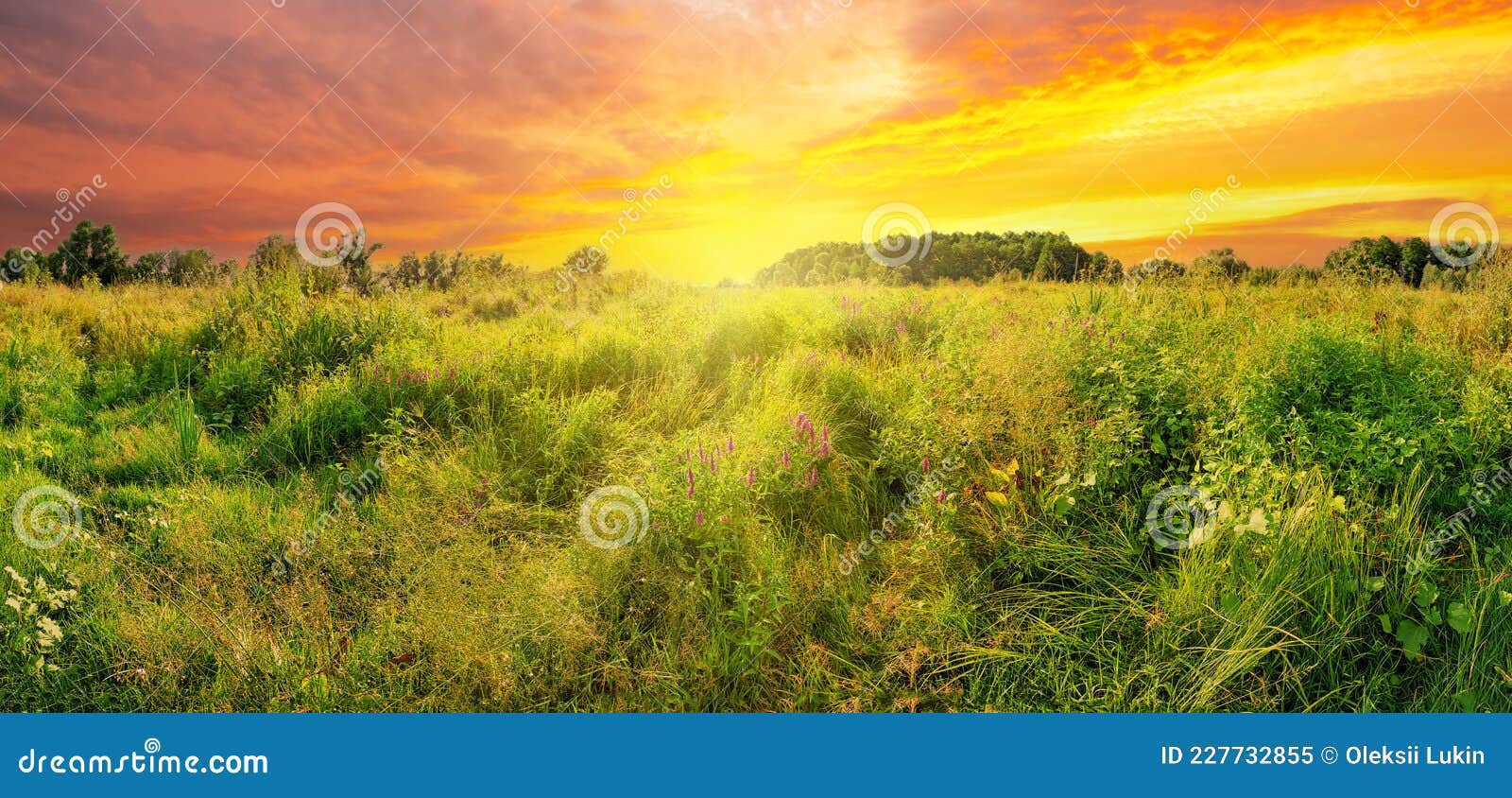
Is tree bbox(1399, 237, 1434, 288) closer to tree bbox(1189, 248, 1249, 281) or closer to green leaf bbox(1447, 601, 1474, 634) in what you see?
tree bbox(1189, 248, 1249, 281)

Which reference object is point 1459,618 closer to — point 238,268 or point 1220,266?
point 1220,266

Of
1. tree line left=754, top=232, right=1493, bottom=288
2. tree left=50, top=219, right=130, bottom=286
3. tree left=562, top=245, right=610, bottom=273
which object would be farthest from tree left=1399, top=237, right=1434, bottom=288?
tree left=50, top=219, right=130, bottom=286

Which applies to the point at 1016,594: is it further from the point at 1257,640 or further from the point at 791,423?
the point at 791,423

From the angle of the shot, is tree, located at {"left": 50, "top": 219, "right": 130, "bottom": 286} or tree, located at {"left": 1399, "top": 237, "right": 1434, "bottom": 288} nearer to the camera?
tree, located at {"left": 1399, "top": 237, "right": 1434, "bottom": 288}

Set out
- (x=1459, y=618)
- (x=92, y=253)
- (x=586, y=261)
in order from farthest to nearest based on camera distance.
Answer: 1. (x=92, y=253)
2. (x=586, y=261)
3. (x=1459, y=618)

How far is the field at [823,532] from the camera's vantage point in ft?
10.6

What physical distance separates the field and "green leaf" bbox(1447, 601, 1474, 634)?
0.03 metres

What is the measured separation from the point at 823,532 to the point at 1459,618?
2.64 meters

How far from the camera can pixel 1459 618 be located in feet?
10.6

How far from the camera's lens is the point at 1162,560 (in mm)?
3789

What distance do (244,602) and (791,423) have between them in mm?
2866

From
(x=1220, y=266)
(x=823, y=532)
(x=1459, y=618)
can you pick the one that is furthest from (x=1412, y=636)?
(x=1220, y=266)

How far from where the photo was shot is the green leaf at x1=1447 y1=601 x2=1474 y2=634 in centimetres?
321

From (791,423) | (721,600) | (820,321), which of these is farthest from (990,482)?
(820,321)
